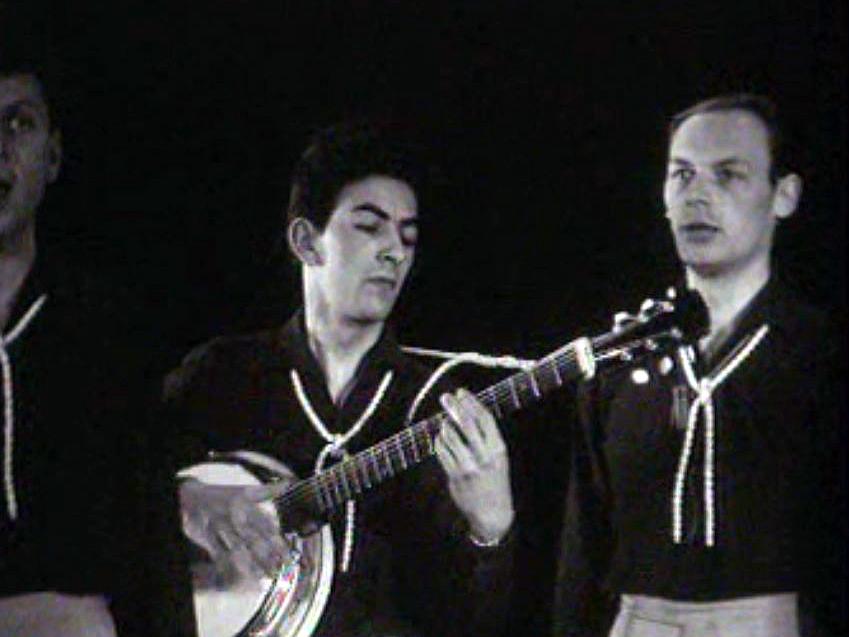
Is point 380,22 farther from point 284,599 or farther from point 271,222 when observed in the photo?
point 284,599

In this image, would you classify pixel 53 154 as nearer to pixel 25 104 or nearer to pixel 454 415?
pixel 25 104

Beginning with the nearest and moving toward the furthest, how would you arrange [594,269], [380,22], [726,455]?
1. [726,455]
2. [594,269]
3. [380,22]

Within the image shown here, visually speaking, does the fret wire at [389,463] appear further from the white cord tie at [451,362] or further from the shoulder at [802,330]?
the shoulder at [802,330]

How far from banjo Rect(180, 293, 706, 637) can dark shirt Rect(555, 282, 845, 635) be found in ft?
0.26

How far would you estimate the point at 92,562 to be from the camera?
7.07ft

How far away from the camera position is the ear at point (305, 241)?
2568mm

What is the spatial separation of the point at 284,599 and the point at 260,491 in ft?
0.61

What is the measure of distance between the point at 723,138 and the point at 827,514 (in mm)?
627

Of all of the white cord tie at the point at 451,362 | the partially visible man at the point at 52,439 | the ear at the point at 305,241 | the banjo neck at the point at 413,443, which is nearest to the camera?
the partially visible man at the point at 52,439

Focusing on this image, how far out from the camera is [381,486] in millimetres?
2449

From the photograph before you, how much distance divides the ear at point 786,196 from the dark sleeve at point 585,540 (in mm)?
413

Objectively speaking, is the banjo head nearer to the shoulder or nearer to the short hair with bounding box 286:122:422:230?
the short hair with bounding box 286:122:422:230

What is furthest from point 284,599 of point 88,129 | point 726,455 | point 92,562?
point 88,129

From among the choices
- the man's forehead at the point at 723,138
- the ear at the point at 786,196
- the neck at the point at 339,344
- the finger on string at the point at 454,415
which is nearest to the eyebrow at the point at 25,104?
the neck at the point at 339,344
